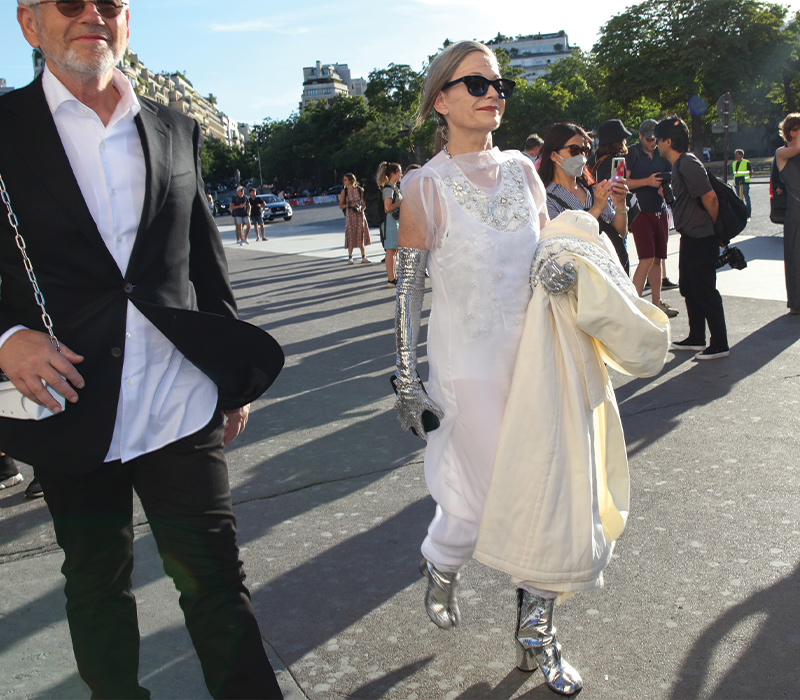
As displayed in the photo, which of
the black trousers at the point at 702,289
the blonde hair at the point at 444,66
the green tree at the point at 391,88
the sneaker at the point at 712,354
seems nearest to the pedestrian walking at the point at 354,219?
the black trousers at the point at 702,289

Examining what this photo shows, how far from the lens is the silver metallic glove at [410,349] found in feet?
9.06

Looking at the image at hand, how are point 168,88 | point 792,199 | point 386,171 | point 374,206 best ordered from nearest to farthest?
point 792,199
point 386,171
point 374,206
point 168,88

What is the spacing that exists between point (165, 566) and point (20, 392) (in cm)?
57

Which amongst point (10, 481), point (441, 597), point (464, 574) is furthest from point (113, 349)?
point (10, 481)

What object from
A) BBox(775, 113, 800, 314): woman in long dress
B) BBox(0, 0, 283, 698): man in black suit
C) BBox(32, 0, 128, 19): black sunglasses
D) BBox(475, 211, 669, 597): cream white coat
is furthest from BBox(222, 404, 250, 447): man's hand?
BBox(775, 113, 800, 314): woman in long dress

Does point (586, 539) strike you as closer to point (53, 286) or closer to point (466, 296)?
point (466, 296)

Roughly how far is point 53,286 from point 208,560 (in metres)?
0.79

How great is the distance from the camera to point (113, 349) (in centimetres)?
212

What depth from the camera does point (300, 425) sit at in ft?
19.1

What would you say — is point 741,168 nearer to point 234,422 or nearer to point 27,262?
point 234,422

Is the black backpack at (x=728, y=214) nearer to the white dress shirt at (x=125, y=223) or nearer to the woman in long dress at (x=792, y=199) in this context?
the woman in long dress at (x=792, y=199)

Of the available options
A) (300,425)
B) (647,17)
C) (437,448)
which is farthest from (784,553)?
(647,17)

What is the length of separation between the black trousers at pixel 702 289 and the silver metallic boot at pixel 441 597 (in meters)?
4.68

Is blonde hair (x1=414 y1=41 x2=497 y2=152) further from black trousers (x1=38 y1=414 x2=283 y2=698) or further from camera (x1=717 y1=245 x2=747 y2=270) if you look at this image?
camera (x1=717 y1=245 x2=747 y2=270)
